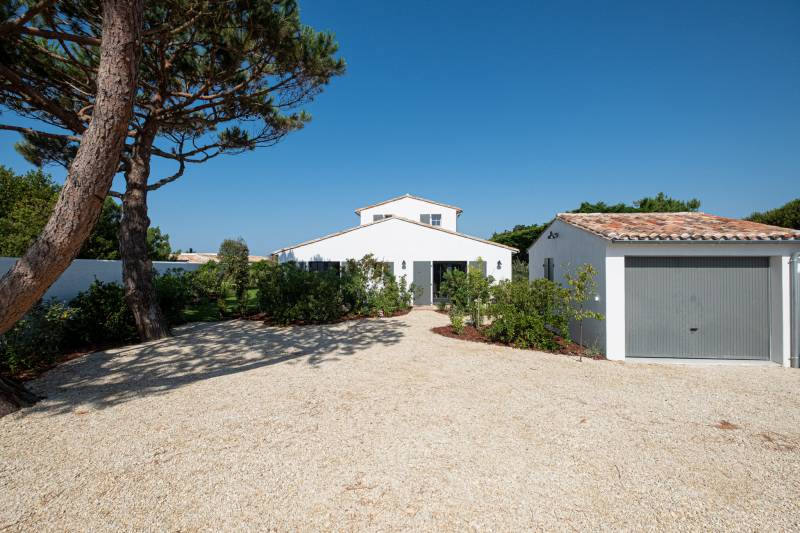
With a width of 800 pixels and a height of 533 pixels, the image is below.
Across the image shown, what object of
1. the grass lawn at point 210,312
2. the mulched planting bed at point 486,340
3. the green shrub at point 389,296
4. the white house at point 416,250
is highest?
the white house at point 416,250

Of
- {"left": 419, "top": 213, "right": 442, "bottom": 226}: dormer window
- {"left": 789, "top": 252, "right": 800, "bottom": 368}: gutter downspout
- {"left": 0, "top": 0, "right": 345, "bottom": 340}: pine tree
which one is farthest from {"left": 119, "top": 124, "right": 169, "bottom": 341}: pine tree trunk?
{"left": 419, "top": 213, "right": 442, "bottom": 226}: dormer window

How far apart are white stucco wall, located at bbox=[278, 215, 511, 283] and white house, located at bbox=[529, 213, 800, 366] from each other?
372 inches

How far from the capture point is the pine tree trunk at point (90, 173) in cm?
434

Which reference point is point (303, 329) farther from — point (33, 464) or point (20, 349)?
point (33, 464)

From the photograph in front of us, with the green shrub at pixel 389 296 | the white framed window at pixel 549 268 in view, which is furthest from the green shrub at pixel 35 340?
the white framed window at pixel 549 268

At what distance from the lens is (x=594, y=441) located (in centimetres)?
398

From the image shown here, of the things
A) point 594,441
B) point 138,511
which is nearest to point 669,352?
point 594,441

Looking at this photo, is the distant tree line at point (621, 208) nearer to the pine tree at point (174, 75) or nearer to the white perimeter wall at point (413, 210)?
the white perimeter wall at point (413, 210)

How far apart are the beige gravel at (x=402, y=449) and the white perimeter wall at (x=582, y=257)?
1.75 meters

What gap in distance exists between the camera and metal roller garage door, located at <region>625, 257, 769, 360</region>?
7.79 meters

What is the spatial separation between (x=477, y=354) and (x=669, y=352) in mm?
4597

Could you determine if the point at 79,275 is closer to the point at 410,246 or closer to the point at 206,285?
the point at 206,285

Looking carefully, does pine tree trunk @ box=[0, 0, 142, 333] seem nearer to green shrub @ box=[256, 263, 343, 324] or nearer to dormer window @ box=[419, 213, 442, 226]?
green shrub @ box=[256, 263, 343, 324]

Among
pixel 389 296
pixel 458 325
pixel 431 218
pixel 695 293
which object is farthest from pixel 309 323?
pixel 431 218
